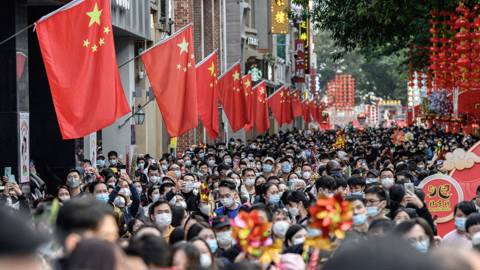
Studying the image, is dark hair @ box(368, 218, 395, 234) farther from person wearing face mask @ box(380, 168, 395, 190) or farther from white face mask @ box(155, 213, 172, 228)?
person wearing face mask @ box(380, 168, 395, 190)

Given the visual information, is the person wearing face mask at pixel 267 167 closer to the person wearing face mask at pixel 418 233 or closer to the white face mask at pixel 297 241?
the white face mask at pixel 297 241

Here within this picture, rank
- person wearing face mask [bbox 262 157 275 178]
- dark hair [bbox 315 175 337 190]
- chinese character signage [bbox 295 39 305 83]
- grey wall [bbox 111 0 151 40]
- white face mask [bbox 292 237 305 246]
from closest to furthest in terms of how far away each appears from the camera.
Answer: white face mask [bbox 292 237 305 246], dark hair [bbox 315 175 337 190], person wearing face mask [bbox 262 157 275 178], grey wall [bbox 111 0 151 40], chinese character signage [bbox 295 39 305 83]

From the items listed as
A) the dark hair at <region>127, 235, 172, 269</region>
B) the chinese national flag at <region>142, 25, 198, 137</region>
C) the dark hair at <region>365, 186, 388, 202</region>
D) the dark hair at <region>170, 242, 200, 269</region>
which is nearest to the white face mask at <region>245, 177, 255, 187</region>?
the chinese national flag at <region>142, 25, 198, 137</region>

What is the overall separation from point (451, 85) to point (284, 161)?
927cm

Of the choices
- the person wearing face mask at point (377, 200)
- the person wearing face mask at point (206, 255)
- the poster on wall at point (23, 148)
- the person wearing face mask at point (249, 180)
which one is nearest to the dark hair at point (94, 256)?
the person wearing face mask at point (206, 255)

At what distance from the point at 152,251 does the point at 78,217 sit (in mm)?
877

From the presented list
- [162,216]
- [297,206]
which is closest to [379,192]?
[297,206]

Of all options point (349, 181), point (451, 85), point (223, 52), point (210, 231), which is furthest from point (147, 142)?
point (210, 231)

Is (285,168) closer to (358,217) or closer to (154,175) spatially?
(154,175)

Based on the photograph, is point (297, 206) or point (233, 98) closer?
point (297, 206)

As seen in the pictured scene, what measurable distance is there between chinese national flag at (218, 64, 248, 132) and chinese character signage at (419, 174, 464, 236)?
16.9 m

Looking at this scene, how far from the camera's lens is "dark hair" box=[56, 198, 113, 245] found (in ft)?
18.1

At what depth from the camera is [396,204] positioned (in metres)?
12.3

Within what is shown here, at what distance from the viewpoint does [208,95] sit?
26.1m
